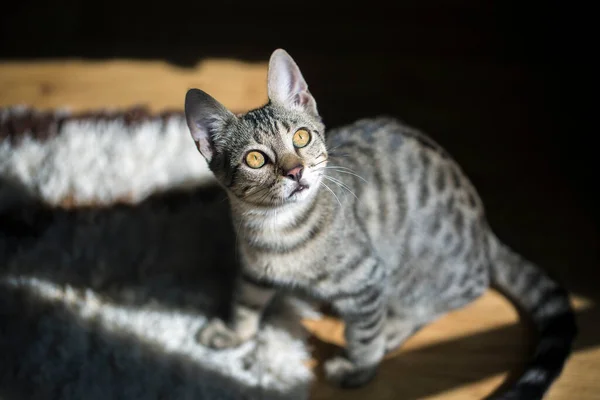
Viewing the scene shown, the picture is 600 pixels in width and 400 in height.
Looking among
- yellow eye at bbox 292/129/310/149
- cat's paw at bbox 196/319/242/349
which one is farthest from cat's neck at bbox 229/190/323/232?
cat's paw at bbox 196/319/242/349

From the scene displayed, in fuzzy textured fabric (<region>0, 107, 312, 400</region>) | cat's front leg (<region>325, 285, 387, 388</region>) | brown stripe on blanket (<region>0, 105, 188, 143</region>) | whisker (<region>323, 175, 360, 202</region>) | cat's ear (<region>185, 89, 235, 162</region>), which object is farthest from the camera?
brown stripe on blanket (<region>0, 105, 188, 143</region>)

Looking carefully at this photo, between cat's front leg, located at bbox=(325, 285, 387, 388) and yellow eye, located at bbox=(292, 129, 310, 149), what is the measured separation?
365 millimetres

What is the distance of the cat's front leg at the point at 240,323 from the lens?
142 centimetres

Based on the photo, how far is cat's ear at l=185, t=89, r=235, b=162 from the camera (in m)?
1.08

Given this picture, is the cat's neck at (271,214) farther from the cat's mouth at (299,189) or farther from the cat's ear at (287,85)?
the cat's ear at (287,85)

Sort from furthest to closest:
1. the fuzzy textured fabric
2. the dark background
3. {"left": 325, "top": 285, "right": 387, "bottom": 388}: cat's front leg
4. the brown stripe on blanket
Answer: the brown stripe on blanket
the dark background
the fuzzy textured fabric
{"left": 325, "top": 285, "right": 387, "bottom": 388}: cat's front leg

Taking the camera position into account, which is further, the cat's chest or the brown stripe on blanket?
the brown stripe on blanket

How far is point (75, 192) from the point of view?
70.7 inches

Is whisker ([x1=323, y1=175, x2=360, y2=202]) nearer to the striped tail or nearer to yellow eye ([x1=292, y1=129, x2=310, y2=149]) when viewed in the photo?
yellow eye ([x1=292, y1=129, x2=310, y2=149])

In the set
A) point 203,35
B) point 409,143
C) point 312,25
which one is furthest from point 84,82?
point 409,143

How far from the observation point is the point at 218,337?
4.85ft

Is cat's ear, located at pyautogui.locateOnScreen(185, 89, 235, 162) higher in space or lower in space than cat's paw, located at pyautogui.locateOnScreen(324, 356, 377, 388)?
higher

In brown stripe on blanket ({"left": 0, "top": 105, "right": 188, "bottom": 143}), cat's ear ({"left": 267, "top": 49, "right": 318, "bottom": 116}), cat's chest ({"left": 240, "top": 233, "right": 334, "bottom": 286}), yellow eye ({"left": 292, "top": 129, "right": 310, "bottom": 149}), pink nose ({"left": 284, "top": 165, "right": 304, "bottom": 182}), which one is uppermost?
cat's ear ({"left": 267, "top": 49, "right": 318, "bottom": 116})

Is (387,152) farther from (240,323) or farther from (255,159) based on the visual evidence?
(240,323)
